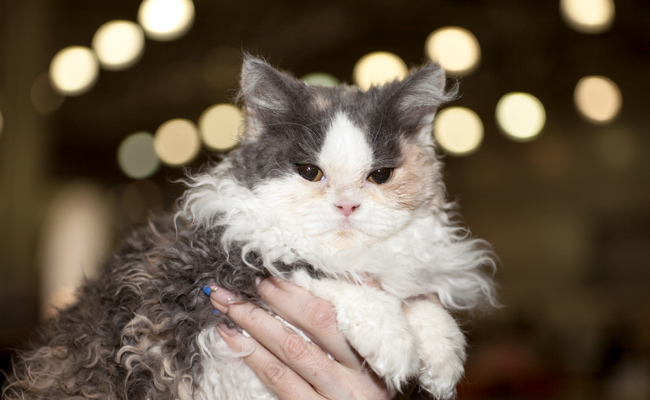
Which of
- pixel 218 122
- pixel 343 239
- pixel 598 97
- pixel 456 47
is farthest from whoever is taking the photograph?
pixel 218 122

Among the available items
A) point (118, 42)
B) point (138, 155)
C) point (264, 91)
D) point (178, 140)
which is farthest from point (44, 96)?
point (264, 91)

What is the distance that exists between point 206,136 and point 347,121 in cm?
564

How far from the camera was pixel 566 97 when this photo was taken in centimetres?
818

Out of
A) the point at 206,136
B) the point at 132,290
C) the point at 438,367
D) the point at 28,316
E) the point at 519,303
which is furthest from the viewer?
the point at 519,303

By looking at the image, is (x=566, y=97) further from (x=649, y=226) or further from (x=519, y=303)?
(x=519, y=303)

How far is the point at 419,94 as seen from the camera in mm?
1583

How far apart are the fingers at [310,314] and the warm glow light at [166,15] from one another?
2831mm

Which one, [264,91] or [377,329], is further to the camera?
[264,91]

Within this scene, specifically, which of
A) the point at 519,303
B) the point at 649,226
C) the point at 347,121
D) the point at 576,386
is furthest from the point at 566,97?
the point at 347,121

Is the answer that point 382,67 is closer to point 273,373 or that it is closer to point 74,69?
point 74,69

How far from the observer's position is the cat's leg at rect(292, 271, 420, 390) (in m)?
1.20

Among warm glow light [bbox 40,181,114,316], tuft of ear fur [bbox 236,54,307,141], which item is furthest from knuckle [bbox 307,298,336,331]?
warm glow light [bbox 40,181,114,316]

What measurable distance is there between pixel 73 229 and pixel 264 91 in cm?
1179

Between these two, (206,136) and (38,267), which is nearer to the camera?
(206,136)
